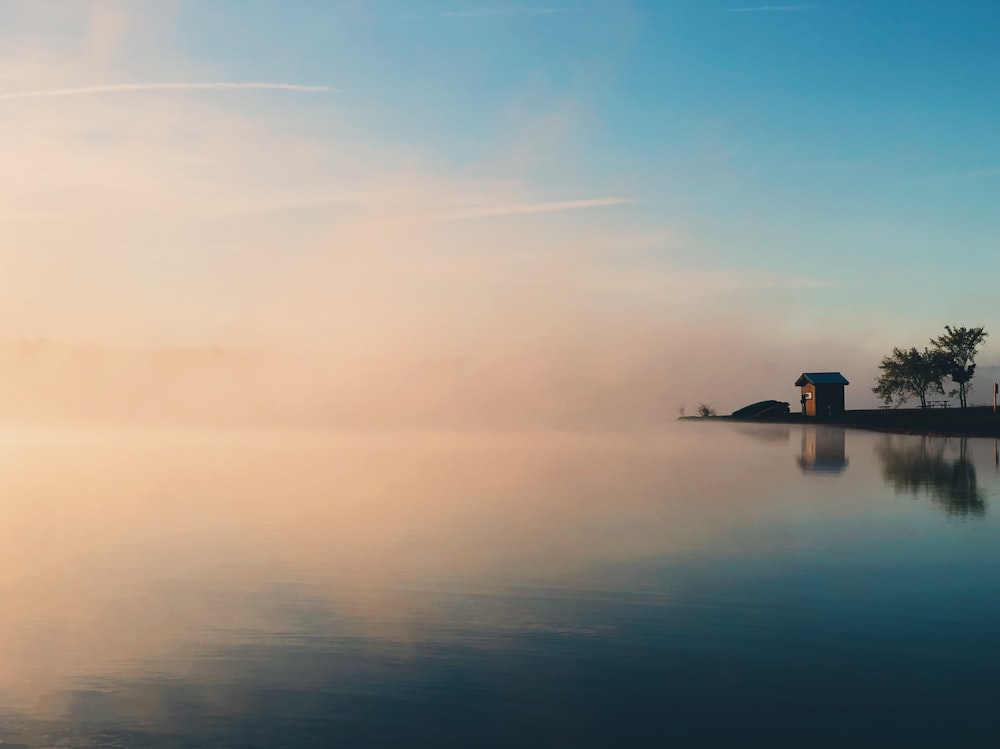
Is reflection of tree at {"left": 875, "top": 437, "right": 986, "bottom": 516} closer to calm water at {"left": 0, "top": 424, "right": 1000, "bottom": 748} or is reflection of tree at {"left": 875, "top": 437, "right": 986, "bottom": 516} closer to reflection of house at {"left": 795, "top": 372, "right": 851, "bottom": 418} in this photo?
calm water at {"left": 0, "top": 424, "right": 1000, "bottom": 748}

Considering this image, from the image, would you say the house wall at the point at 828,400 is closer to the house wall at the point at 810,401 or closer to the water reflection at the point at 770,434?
the house wall at the point at 810,401

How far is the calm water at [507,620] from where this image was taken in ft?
39.7

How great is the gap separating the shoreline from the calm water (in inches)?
2587

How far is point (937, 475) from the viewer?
47.8 m

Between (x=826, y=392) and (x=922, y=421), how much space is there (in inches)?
965

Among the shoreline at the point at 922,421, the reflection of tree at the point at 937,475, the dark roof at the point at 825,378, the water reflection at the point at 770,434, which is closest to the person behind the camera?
the reflection of tree at the point at 937,475

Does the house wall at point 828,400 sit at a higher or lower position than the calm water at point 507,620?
higher

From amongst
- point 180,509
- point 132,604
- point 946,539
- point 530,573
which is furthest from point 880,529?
point 180,509

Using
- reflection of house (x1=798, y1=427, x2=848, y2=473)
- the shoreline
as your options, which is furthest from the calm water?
the shoreline

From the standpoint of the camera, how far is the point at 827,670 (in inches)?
554

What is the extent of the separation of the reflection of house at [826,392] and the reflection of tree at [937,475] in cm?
6651

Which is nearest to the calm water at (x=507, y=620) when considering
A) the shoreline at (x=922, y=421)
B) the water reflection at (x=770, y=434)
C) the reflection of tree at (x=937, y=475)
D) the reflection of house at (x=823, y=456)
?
the reflection of tree at (x=937, y=475)

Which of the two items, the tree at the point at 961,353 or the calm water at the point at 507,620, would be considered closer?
the calm water at the point at 507,620

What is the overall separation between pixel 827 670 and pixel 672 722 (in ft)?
11.3
